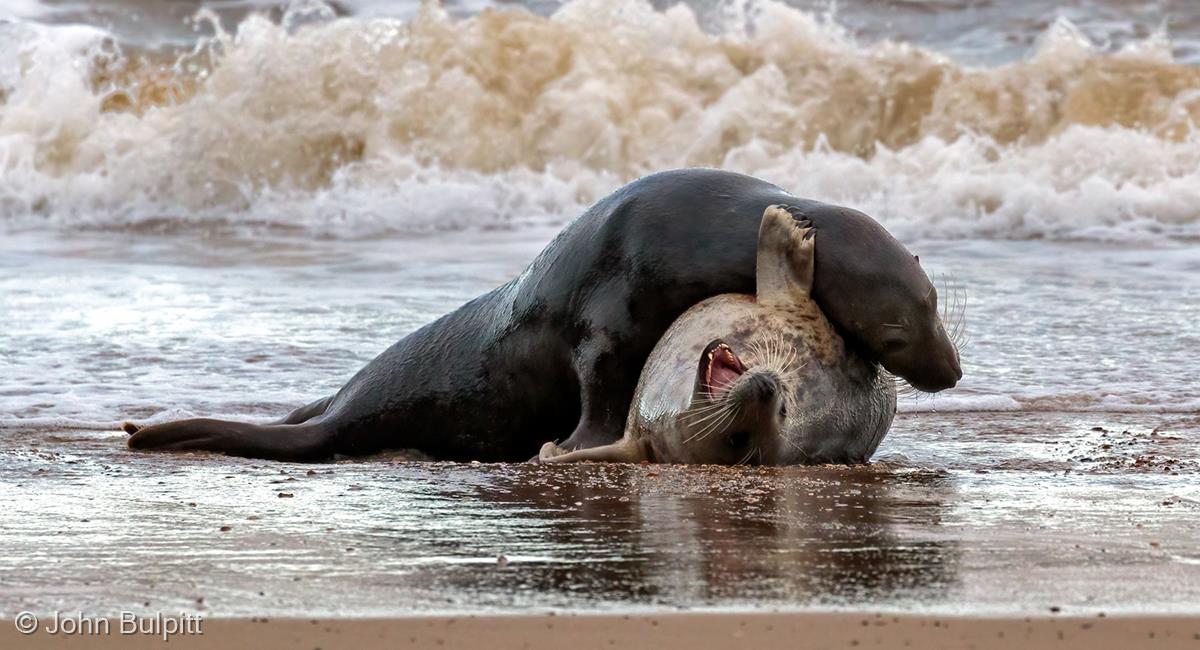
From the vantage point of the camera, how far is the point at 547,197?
13953 millimetres

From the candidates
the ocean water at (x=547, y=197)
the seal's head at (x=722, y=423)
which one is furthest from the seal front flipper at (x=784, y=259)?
the ocean water at (x=547, y=197)

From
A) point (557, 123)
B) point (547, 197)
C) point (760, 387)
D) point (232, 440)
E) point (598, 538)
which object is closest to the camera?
point (598, 538)

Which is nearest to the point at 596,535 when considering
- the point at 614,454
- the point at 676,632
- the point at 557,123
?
the point at 676,632

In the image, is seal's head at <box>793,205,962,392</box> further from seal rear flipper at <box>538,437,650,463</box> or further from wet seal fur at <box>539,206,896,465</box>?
seal rear flipper at <box>538,437,650,463</box>

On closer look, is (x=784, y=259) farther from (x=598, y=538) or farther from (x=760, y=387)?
(x=598, y=538)

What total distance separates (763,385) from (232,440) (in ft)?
6.51

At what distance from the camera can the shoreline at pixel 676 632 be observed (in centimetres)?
259

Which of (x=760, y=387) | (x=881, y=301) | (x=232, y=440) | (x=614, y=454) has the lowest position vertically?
(x=232, y=440)

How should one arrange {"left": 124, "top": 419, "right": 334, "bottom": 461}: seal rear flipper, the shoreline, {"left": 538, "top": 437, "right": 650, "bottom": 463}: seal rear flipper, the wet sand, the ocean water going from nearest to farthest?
1. the shoreline
2. the wet sand
3. {"left": 538, "top": 437, "right": 650, "bottom": 463}: seal rear flipper
4. the ocean water
5. {"left": 124, "top": 419, "right": 334, "bottom": 461}: seal rear flipper

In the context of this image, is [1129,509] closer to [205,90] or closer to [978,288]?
[978,288]

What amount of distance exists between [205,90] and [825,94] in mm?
5702

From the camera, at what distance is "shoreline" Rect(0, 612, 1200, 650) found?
2.59 metres

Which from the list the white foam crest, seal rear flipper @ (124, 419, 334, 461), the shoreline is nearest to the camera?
the shoreline

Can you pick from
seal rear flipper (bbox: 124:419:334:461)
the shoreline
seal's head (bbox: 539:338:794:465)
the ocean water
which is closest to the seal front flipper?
seal's head (bbox: 539:338:794:465)
